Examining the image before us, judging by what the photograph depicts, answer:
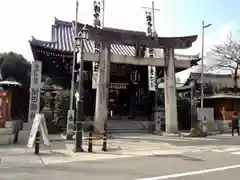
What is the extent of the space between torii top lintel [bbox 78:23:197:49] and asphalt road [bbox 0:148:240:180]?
1163 cm

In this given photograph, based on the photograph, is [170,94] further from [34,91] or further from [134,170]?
[134,170]

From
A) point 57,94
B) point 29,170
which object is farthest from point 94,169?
point 57,94

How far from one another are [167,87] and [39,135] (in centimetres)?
1264

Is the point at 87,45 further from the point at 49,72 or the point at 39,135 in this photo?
the point at 39,135

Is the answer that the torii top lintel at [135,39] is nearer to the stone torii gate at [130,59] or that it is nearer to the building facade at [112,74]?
the stone torii gate at [130,59]

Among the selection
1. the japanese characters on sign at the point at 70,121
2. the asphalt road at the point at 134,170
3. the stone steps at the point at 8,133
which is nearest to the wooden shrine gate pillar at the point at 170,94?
the japanese characters on sign at the point at 70,121

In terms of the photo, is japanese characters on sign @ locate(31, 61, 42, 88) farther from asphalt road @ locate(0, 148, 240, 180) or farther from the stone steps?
asphalt road @ locate(0, 148, 240, 180)

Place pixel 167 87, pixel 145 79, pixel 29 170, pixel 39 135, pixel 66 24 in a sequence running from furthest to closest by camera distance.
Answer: pixel 66 24 → pixel 145 79 → pixel 167 87 → pixel 39 135 → pixel 29 170

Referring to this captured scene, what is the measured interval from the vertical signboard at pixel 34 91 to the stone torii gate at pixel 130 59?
387cm

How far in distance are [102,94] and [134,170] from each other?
12551 mm

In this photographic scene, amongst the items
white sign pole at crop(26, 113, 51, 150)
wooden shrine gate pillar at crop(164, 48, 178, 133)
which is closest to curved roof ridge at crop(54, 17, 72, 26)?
wooden shrine gate pillar at crop(164, 48, 178, 133)

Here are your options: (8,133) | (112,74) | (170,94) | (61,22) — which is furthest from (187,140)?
(61,22)

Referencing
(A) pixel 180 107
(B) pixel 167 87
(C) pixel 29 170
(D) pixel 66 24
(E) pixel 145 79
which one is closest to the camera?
(C) pixel 29 170

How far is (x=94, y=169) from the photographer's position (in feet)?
33.6
